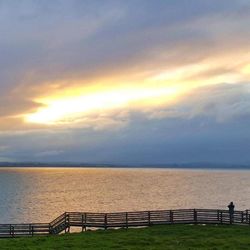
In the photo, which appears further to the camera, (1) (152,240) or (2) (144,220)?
(2) (144,220)

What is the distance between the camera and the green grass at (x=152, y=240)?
3177 centimetres

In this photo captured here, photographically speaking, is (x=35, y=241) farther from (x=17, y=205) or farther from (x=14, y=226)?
(x=17, y=205)

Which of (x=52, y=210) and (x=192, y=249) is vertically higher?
(x=192, y=249)

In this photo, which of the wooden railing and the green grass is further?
the wooden railing

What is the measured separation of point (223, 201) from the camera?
414 ft

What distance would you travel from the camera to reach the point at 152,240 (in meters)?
34.2

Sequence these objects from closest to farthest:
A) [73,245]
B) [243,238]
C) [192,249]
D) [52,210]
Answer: [192,249]
[73,245]
[243,238]
[52,210]

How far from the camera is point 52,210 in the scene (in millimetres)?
103375

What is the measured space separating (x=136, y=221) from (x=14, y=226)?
Answer: 1231 centimetres

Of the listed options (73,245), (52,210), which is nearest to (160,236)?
(73,245)

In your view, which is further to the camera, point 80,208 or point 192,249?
point 80,208

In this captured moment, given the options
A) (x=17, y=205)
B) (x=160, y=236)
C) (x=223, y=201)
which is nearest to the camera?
(x=160, y=236)

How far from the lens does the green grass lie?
31.8 m

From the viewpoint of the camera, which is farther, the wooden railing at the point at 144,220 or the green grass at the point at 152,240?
the wooden railing at the point at 144,220
